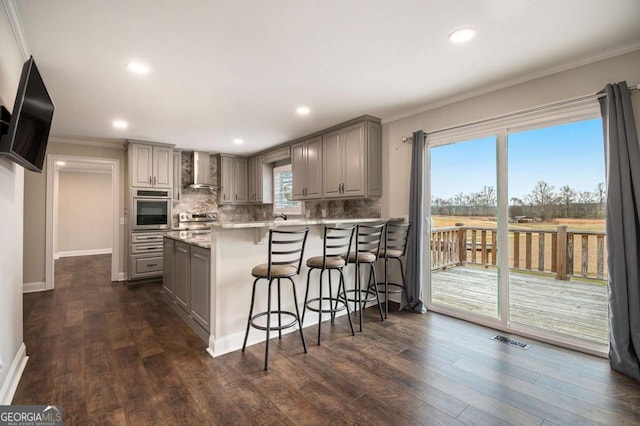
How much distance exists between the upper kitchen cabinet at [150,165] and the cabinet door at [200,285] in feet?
9.61

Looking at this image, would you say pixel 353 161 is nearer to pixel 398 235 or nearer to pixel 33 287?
pixel 398 235

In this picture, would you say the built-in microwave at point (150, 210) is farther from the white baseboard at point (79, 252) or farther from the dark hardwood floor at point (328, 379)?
the white baseboard at point (79, 252)

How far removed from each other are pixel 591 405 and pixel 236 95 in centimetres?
386

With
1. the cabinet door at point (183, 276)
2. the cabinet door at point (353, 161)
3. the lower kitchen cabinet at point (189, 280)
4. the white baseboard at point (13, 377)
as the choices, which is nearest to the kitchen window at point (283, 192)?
the cabinet door at point (353, 161)

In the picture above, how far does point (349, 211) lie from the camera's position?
15.4 feet

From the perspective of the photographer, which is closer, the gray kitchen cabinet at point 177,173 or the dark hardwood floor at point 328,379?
the dark hardwood floor at point 328,379

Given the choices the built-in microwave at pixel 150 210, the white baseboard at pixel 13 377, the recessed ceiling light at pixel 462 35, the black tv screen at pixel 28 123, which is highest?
the recessed ceiling light at pixel 462 35

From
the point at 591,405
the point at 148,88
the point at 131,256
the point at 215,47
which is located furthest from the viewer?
the point at 131,256

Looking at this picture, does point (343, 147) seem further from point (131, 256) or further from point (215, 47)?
point (131, 256)

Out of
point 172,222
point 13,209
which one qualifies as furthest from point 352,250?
point 172,222

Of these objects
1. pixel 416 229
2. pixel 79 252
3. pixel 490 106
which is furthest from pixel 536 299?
pixel 79 252

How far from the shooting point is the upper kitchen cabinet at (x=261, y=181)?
6.44 metres

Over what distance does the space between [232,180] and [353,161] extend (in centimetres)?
345

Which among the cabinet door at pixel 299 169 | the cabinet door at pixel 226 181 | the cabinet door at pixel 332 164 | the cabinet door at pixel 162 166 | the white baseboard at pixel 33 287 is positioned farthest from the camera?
the cabinet door at pixel 226 181
